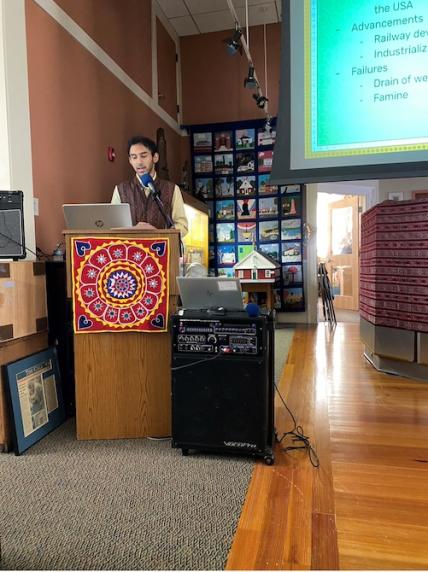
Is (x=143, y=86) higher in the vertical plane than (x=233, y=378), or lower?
higher

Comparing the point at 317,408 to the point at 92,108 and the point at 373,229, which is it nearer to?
the point at 373,229

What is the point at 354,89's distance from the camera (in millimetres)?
1199

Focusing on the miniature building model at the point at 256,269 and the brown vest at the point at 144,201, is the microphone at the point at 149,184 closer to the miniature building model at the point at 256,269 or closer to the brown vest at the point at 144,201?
the brown vest at the point at 144,201

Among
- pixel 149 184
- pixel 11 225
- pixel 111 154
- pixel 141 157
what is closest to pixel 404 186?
pixel 111 154

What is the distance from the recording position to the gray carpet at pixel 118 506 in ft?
4.24

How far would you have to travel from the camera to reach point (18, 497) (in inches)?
64.2

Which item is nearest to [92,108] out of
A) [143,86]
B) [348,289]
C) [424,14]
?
[143,86]

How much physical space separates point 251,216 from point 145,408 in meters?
4.26

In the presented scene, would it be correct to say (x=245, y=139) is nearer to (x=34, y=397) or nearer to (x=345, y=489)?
(x=34, y=397)

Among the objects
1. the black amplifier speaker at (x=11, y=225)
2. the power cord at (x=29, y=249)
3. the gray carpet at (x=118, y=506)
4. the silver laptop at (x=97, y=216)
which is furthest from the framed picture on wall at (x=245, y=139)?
the gray carpet at (x=118, y=506)

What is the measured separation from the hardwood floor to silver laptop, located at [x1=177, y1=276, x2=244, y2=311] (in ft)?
2.53

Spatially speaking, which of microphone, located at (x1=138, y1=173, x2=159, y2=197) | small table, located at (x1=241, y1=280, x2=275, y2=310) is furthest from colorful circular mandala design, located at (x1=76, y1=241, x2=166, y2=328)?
small table, located at (x1=241, y1=280, x2=275, y2=310)

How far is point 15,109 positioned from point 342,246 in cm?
634

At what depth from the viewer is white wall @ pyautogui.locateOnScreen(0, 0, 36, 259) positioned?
2.45 meters
